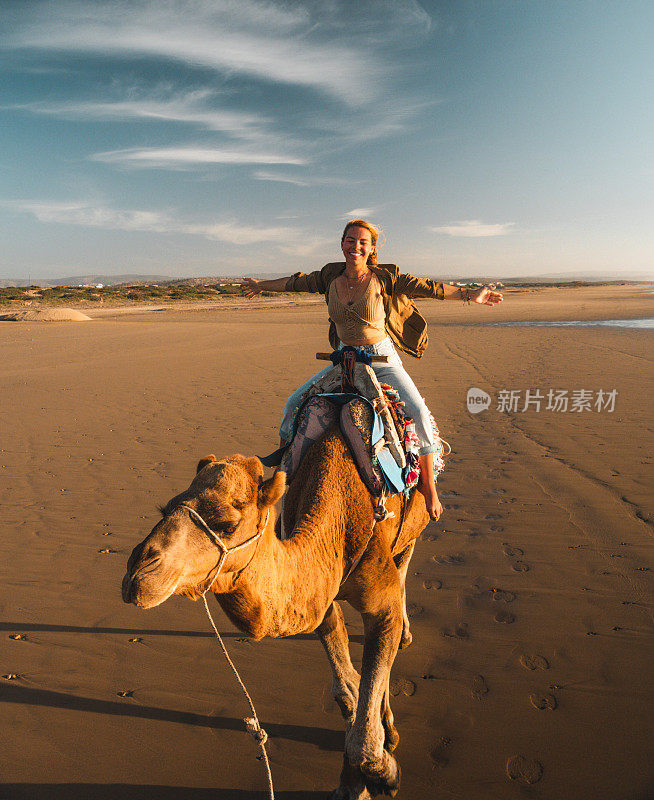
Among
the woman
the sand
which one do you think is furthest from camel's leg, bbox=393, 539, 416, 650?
the woman

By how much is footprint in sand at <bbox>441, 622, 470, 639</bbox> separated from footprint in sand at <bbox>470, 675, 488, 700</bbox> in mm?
477

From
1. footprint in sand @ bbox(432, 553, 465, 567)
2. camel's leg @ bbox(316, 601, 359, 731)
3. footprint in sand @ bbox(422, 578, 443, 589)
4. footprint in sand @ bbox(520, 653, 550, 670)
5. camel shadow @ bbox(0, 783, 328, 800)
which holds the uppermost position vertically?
camel's leg @ bbox(316, 601, 359, 731)

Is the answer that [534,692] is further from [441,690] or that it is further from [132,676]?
[132,676]

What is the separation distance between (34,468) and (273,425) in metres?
4.53

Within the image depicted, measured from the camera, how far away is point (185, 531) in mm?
1865

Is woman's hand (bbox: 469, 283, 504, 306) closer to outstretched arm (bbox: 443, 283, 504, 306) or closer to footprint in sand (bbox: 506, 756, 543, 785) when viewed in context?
outstretched arm (bbox: 443, 283, 504, 306)

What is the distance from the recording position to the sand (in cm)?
338

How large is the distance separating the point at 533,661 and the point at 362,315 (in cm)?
313

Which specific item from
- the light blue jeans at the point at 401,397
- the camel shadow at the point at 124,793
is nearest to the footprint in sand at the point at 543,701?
the camel shadow at the point at 124,793

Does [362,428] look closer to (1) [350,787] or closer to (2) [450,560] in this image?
(1) [350,787]

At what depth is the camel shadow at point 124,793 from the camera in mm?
3213

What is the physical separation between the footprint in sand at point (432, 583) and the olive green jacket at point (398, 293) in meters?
2.61

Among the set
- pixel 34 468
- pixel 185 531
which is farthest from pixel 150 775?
pixel 34 468

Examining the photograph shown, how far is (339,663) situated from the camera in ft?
12.0
